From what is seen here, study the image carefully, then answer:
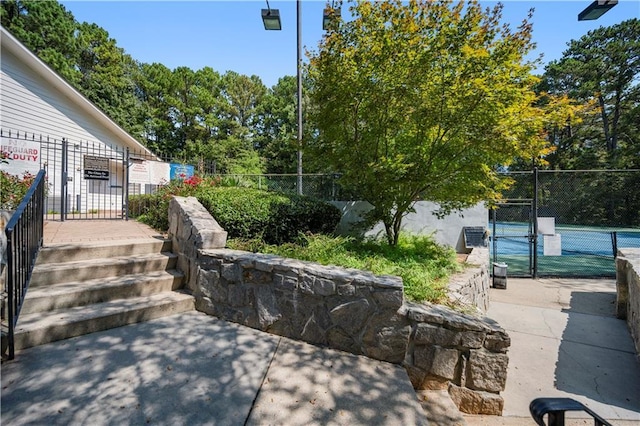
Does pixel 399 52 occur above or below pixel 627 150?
below

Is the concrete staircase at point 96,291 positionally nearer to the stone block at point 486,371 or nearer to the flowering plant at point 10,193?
the flowering plant at point 10,193

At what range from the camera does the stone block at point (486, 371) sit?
2.37m

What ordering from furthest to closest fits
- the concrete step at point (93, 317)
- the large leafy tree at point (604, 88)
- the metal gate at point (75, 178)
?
the large leafy tree at point (604, 88) < the metal gate at point (75, 178) < the concrete step at point (93, 317)

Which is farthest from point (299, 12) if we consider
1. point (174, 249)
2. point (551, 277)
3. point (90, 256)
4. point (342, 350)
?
point (551, 277)

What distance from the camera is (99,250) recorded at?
3.34 metres

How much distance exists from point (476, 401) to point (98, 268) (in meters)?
3.99

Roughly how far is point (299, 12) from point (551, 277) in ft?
28.9

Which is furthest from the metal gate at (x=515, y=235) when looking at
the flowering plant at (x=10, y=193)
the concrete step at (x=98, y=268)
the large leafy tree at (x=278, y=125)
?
the large leafy tree at (x=278, y=125)

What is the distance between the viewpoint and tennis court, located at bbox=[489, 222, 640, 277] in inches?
267

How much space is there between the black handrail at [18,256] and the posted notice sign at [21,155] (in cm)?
662

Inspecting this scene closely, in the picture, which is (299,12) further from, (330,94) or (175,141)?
(175,141)

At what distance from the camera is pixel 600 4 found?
171 inches

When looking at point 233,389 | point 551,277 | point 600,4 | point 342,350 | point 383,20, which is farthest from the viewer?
point 551,277

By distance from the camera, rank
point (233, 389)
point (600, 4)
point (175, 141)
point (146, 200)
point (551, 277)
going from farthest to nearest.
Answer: point (175, 141) → point (551, 277) → point (146, 200) → point (600, 4) → point (233, 389)
